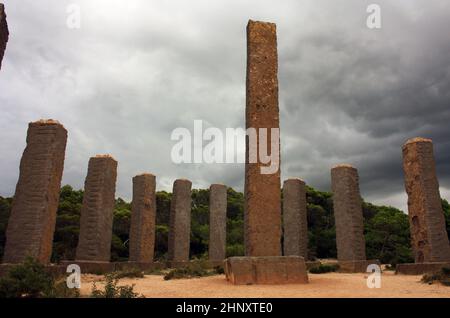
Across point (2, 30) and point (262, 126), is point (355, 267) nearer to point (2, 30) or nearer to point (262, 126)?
point (262, 126)

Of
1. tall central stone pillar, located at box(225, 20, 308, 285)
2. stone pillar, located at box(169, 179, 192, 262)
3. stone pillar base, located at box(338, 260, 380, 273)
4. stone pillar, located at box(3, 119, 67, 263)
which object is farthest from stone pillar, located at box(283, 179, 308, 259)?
stone pillar, located at box(3, 119, 67, 263)

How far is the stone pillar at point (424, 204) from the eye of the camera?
10.8 meters

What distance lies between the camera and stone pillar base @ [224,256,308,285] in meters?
6.38

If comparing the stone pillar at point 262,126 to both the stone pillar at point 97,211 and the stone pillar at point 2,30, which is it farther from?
the stone pillar at point 97,211

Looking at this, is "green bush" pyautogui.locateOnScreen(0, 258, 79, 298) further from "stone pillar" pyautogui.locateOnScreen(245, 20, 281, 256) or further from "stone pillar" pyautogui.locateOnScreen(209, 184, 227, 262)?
"stone pillar" pyautogui.locateOnScreen(209, 184, 227, 262)

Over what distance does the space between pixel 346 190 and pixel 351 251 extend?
2226 mm

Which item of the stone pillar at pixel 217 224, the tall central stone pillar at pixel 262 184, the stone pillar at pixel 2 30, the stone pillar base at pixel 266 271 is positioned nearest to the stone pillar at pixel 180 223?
the stone pillar at pixel 217 224

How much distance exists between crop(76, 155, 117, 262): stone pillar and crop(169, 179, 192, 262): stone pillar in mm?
4722

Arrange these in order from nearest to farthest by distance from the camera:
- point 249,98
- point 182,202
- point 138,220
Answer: point 249,98
point 138,220
point 182,202

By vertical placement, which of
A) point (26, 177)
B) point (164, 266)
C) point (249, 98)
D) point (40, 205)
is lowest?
point (164, 266)

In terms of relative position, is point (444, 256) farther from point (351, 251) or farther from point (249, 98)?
point (249, 98)

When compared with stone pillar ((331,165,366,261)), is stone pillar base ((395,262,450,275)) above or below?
below
